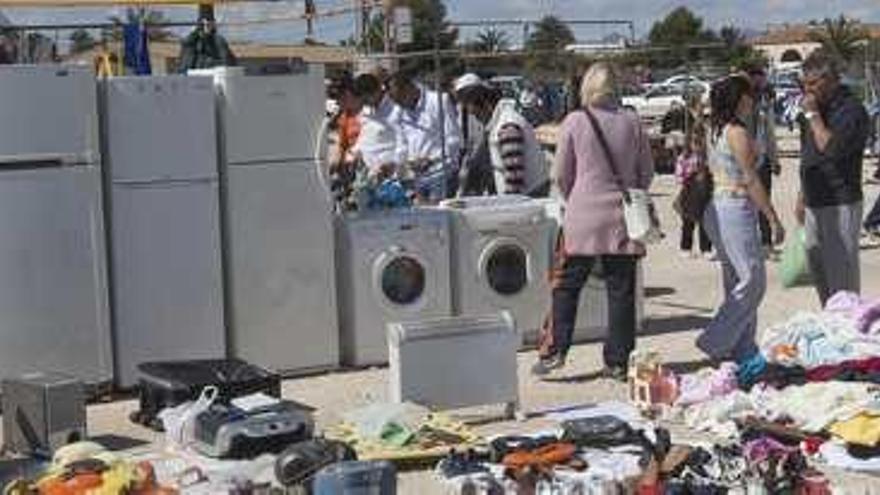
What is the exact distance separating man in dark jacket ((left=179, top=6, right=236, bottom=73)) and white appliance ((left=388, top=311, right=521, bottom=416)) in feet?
12.9

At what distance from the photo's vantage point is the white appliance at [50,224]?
8859 millimetres

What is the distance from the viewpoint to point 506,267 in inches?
422

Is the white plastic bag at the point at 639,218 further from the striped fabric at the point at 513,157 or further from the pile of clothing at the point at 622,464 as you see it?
the striped fabric at the point at 513,157

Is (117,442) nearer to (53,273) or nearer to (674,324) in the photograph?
(53,273)

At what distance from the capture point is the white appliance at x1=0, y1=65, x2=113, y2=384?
8859 mm

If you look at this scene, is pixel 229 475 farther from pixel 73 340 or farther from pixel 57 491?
pixel 73 340

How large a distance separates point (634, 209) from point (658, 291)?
14.8 feet

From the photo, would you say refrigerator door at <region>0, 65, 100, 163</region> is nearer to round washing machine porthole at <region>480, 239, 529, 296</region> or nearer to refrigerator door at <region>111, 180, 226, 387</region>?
refrigerator door at <region>111, 180, 226, 387</region>

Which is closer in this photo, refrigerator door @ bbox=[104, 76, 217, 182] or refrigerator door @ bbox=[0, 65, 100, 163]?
refrigerator door @ bbox=[0, 65, 100, 163]

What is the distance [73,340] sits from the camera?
9109 mm

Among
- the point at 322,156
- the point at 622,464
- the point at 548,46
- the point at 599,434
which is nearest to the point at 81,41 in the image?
the point at 322,156

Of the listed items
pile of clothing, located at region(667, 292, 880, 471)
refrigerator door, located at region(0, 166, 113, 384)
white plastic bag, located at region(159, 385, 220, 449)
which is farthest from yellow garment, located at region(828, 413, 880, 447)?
refrigerator door, located at region(0, 166, 113, 384)

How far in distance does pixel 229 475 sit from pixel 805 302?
6.09 meters

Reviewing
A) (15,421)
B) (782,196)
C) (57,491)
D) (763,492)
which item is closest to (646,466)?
(763,492)
